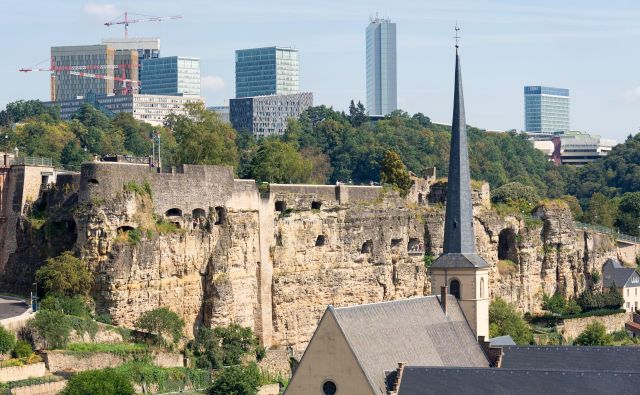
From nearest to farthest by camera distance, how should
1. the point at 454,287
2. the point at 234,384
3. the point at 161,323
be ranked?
the point at 234,384, the point at 454,287, the point at 161,323

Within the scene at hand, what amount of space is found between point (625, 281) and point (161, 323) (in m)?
47.9

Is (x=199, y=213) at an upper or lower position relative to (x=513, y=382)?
upper

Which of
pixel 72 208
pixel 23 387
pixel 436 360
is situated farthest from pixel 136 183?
pixel 436 360

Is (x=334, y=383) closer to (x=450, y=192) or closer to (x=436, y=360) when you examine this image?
(x=436, y=360)

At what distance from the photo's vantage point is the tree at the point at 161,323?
69125 mm

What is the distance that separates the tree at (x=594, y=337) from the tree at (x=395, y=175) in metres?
13.2

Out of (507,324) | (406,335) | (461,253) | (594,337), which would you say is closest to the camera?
(406,335)

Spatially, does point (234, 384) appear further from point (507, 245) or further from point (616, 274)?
point (616, 274)

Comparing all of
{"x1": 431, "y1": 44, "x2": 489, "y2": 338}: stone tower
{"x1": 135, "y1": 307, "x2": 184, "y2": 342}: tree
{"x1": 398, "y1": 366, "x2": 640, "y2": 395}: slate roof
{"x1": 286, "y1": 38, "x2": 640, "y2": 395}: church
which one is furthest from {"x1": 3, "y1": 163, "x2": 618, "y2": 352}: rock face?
{"x1": 398, "y1": 366, "x2": 640, "y2": 395}: slate roof

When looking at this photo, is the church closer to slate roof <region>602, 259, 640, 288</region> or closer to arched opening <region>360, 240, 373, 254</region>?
arched opening <region>360, 240, 373, 254</region>

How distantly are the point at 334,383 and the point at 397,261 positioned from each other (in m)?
38.7

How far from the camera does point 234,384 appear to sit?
65125 millimetres

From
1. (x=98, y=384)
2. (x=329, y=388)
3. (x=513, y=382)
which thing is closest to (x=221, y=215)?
(x=98, y=384)

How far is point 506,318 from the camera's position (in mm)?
88312
